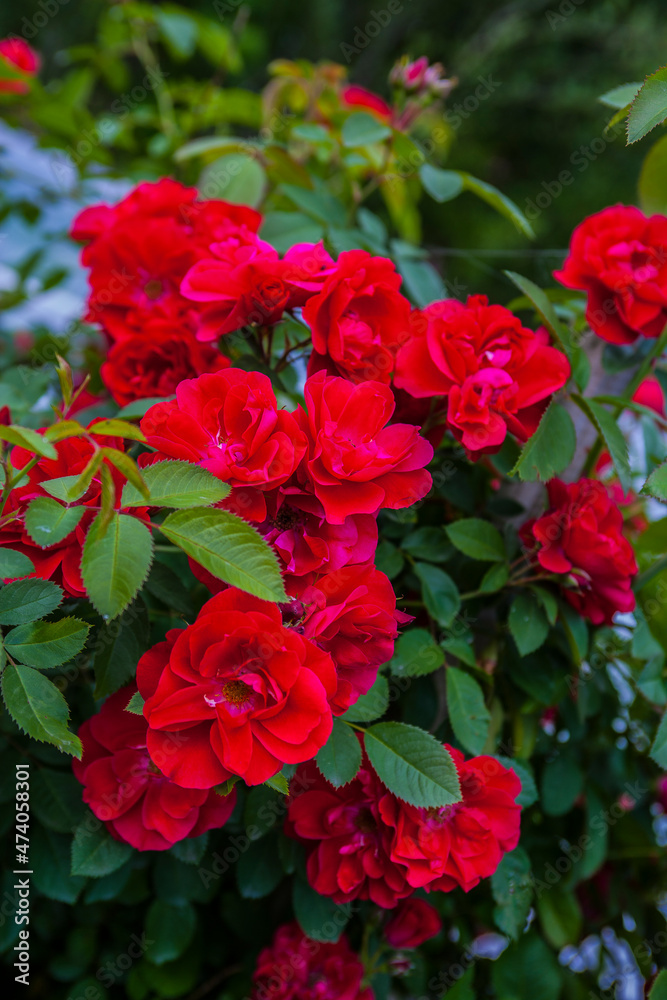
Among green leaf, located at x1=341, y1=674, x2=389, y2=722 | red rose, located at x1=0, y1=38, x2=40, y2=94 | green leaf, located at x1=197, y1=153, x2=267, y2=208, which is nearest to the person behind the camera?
green leaf, located at x1=341, y1=674, x2=389, y2=722

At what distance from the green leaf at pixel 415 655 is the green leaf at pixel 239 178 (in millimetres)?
510

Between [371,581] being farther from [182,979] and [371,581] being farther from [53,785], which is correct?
[182,979]

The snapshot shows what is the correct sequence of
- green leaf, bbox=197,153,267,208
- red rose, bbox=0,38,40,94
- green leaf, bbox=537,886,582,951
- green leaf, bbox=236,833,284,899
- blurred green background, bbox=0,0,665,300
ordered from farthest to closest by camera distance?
blurred green background, bbox=0,0,665,300 < red rose, bbox=0,38,40,94 < green leaf, bbox=197,153,267,208 < green leaf, bbox=537,886,582,951 < green leaf, bbox=236,833,284,899

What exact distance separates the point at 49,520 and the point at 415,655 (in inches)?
9.7

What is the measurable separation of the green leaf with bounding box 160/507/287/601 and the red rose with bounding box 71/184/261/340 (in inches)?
9.7

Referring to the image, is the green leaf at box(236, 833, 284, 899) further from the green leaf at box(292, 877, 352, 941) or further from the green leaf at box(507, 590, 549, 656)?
the green leaf at box(507, 590, 549, 656)

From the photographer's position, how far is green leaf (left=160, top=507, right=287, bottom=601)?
33cm

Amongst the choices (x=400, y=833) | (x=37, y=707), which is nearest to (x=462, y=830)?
(x=400, y=833)

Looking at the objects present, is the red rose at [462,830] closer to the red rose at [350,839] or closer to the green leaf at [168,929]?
the red rose at [350,839]

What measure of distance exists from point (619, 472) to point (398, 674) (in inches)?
7.8

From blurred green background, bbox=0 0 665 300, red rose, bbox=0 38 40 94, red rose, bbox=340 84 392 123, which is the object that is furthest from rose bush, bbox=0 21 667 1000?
blurred green background, bbox=0 0 665 300

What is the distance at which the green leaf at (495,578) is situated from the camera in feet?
1.73

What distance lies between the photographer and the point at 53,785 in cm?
54

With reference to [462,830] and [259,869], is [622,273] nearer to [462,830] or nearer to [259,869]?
[462,830]
